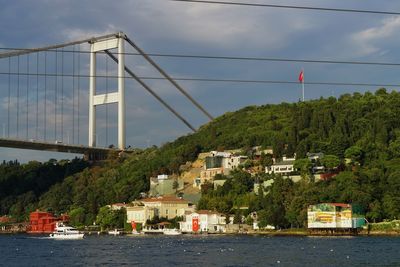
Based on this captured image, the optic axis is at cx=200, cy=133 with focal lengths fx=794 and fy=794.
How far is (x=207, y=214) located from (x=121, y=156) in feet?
58.8

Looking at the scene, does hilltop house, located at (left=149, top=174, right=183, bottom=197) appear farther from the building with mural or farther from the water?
the water

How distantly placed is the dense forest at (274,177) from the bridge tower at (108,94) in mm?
8467

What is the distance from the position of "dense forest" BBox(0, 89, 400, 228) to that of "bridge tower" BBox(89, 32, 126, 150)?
8.47 m

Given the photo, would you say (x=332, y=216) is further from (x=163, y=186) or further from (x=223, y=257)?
(x=223, y=257)

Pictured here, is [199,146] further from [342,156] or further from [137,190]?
[342,156]

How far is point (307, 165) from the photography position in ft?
245

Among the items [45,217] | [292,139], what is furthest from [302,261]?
[45,217]

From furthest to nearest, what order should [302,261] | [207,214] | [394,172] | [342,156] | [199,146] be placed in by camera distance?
[199,146] → [342,156] → [207,214] → [394,172] → [302,261]

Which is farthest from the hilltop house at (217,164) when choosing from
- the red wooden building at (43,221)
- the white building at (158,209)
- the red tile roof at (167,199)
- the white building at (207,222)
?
the red wooden building at (43,221)

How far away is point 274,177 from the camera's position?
75.9 metres

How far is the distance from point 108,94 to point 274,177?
60.3 feet

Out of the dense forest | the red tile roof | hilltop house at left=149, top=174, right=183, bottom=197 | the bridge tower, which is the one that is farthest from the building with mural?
hilltop house at left=149, top=174, right=183, bottom=197

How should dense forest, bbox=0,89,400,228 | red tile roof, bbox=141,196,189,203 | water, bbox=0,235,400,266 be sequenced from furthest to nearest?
red tile roof, bbox=141,196,189,203 < dense forest, bbox=0,89,400,228 < water, bbox=0,235,400,266

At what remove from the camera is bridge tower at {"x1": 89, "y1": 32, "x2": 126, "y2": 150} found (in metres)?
76.9
